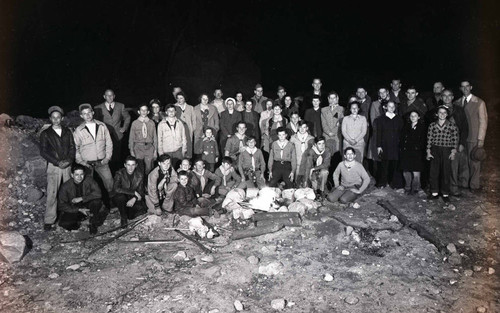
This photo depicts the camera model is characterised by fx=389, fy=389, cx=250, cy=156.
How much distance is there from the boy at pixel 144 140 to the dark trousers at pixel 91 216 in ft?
3.87

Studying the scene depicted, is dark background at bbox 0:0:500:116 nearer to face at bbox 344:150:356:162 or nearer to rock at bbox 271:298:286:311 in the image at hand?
face at bbox 344:150:356:162

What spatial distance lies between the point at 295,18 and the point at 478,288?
17.7 metres

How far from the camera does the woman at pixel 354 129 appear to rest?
8086 millimetres

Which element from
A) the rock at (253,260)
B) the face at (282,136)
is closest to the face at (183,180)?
the face at (282,136)

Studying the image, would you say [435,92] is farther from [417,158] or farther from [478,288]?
[478,288]

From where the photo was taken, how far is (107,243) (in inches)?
246

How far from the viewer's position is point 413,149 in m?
7.80

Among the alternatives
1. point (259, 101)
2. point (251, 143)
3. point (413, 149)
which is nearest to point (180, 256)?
point (251, 143)

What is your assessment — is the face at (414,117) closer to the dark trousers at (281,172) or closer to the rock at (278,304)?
the dark trousers at (281,172)

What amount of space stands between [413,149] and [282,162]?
2.63 metres

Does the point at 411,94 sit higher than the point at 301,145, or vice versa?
the point at 411,94

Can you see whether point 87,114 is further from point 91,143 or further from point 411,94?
point 411,94

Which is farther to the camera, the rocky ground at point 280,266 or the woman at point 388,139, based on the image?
the woman at point 388,139

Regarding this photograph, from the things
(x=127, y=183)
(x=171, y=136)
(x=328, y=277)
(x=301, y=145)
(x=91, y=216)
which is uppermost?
(x=171, y=136)
